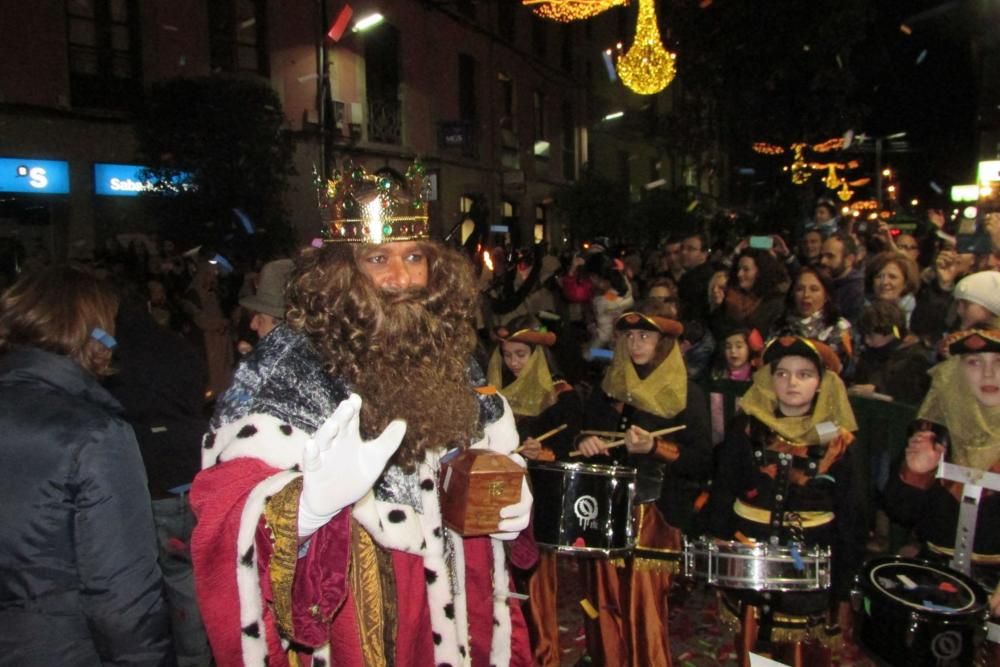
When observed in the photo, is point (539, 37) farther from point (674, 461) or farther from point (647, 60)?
point (674, 461)

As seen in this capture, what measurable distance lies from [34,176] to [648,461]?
1208cm

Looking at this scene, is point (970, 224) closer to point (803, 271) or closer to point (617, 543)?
point (803, 271)

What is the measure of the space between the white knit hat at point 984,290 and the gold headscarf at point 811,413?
5.06 feet

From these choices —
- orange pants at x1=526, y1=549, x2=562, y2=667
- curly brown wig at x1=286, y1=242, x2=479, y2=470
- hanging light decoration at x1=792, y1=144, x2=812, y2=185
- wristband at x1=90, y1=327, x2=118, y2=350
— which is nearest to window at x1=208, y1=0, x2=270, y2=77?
hanging light decoration at x1=792, y1=144, x2=812, y2=185


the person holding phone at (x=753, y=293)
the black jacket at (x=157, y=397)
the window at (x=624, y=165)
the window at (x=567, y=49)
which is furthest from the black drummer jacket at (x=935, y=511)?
the window at (x=624, y=165)

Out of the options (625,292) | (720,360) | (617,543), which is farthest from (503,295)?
(617,543)

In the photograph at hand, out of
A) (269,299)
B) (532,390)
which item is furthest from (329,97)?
(532,390)

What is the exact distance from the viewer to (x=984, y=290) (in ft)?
15.1

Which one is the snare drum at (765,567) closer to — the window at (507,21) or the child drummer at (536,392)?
the child drummer at (536,392)

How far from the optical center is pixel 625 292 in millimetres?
8773

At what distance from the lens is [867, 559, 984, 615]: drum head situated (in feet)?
9.21

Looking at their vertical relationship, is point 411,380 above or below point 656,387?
above

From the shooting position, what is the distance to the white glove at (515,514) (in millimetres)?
2250

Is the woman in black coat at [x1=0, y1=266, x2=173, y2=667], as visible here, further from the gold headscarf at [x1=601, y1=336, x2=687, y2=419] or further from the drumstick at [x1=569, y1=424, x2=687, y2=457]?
the gold headscarf at [x1=601, y1=336, x2=687, y2=419]
